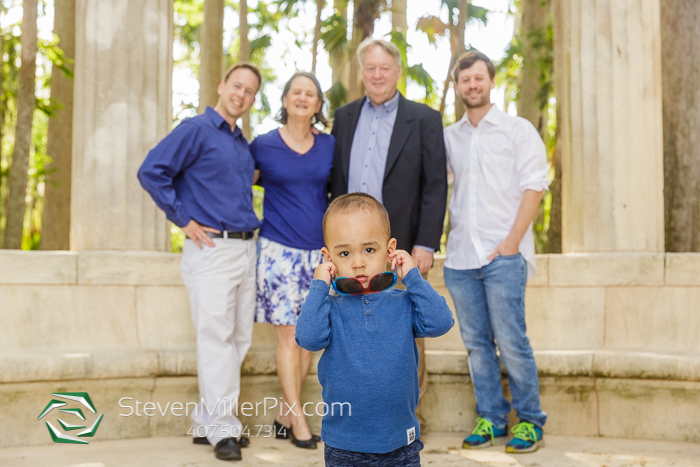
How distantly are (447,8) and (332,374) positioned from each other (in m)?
11.0

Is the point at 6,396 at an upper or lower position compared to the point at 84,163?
lower

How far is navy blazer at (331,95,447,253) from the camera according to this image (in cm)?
379

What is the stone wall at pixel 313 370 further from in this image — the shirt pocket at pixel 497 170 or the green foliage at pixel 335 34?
the green foliage at pixel 335 34

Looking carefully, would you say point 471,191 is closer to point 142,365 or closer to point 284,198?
point 284,198

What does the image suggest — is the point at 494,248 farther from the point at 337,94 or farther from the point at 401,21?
the point at 401,21

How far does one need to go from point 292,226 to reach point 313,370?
41.4 inches

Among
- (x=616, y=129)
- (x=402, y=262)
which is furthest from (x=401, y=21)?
(x=402, y=262)

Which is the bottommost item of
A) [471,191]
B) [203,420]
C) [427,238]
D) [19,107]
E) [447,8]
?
[203,420]

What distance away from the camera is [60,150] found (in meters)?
10.2

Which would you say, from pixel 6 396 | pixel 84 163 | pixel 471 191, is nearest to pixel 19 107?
pixel 84 163

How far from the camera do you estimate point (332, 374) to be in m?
Result: 2.17

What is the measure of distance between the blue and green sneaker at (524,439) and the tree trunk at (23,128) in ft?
21.0

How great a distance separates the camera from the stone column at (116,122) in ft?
15.5

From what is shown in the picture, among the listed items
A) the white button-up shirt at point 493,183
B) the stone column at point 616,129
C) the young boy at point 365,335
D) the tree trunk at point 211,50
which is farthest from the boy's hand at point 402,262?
the tree trunk at point 211,50
